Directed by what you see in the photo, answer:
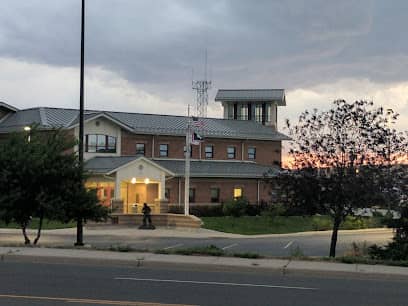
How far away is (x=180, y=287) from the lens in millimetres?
11258

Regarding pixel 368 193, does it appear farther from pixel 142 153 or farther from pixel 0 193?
pixel 142 153

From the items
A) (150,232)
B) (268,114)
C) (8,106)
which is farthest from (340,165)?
(268,114)

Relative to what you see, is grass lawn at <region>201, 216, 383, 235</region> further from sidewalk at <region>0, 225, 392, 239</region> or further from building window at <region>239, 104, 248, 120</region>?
building window at <region>239, 104, 248, 120</region>

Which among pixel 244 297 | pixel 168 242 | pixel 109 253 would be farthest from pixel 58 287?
pixel 168 242

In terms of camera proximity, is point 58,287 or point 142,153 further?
point 142,153

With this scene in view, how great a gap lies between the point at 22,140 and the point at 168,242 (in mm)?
11907

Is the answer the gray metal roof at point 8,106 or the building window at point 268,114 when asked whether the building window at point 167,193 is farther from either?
the building window at point 268,114

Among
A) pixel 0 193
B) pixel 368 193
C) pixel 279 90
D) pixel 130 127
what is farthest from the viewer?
pixel 279 90

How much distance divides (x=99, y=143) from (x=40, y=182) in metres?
29.9

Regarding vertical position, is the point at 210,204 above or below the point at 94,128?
below

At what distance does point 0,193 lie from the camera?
68.7 ft

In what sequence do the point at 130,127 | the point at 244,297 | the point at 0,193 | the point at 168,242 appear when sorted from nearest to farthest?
the point at 244,297 < the point at 0,193 < the point at 168,242 < the point at 130,127

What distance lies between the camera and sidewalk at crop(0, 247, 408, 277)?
45.8ft

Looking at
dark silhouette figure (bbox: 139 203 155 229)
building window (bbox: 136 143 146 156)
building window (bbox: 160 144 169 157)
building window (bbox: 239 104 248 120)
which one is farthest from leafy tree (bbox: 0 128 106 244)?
building window (bbox: 239 104 248 120)
